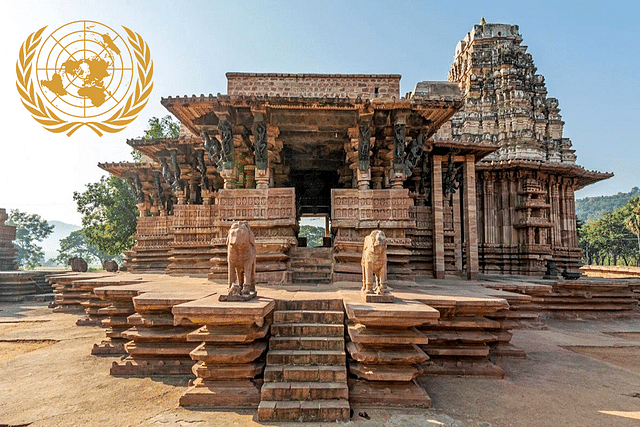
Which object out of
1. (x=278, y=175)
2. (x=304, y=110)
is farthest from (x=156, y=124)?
(x=304, y=110)

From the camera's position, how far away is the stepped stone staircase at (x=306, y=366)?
4230 mm

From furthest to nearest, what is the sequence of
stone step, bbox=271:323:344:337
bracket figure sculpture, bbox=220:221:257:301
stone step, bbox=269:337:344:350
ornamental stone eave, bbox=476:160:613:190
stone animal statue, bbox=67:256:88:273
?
stone animal statue, bbox=67:256:88:273 → ornamental stone eave, bbox=476:160:613:190 → bracket figure sculpture, bbox=220:221:257:301 → stone step, bbox=271:323:344:337 → stone step, bbox=269:337:344:350

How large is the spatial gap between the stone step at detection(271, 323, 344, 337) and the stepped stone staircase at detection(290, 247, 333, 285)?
13.1 feet

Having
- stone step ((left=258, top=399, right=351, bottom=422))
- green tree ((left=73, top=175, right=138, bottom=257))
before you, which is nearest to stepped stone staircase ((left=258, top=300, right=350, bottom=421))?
stone step ((left=258, top=399, right=351, bottom=422))

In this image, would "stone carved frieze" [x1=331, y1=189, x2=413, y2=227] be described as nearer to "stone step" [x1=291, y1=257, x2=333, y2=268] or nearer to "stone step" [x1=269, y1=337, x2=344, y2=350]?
"stone step" [x1=291, y1=257, x2=333, y2=268]

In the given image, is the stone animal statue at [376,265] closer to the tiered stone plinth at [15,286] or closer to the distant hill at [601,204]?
the tiered stone plinth at [15,286]

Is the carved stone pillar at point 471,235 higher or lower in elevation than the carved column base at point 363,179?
lower

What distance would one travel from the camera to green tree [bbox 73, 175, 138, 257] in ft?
80.8

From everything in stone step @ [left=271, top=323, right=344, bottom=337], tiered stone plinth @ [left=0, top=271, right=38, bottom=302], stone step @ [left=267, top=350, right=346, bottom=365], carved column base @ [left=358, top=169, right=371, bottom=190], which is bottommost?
tiered stone plinth @ [left=0, top=271, right=38, bottom=302]

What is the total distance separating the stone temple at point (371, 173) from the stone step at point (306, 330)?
384 cm

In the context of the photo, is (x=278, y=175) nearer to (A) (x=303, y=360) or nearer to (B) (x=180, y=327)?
(B) (x=180, y=327)

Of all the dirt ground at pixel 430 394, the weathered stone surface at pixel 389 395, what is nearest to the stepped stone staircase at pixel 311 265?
the dirt ground at pixel 430 394

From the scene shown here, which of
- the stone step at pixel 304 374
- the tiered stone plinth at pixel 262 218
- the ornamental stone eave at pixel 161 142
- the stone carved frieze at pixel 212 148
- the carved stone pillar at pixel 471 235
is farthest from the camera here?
the ornamental stone eave at pixel 161 142

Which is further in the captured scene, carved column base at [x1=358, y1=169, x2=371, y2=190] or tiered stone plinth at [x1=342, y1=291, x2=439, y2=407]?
carved column base at [x1=358, y1=169, x2=371, y2=190]
